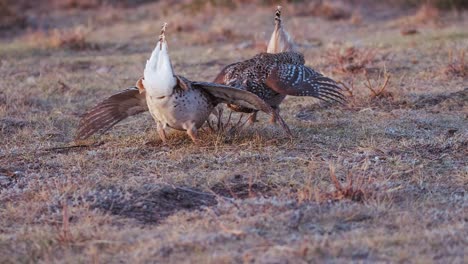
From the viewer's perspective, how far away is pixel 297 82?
5.87m

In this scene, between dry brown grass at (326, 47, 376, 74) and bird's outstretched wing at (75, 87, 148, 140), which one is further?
dry brown grass at (326, 47, 376, 74)

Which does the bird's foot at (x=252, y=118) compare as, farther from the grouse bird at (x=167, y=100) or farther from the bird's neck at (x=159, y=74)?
the bird's neck at (x=159, y=74)

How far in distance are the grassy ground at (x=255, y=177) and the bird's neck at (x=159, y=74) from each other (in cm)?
47

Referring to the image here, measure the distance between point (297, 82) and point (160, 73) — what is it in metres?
1.07

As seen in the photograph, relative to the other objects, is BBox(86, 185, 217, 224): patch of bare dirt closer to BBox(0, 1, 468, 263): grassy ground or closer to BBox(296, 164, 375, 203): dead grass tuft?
BBox(0, 1, 468, 263): grassy ground

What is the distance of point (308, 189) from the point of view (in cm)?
468

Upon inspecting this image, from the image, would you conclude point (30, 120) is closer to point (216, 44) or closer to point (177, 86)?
point (177, 86)

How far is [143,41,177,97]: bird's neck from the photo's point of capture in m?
5.37

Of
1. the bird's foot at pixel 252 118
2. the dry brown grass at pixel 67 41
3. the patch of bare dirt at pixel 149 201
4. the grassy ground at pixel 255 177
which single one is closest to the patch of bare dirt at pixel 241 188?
the grassy ground at pixel 255 177

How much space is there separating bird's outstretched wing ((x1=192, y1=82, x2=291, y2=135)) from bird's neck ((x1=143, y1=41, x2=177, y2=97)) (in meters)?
0.29

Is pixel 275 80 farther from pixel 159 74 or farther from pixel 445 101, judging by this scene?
pixel 445 101

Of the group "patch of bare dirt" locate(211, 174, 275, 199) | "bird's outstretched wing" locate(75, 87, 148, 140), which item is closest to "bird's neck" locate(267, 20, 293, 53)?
"bird's outstretched wing" locate(75, 87, 148, 140)

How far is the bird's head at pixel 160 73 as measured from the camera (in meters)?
5.37

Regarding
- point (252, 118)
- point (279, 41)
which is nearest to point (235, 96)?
point (252, 118)
